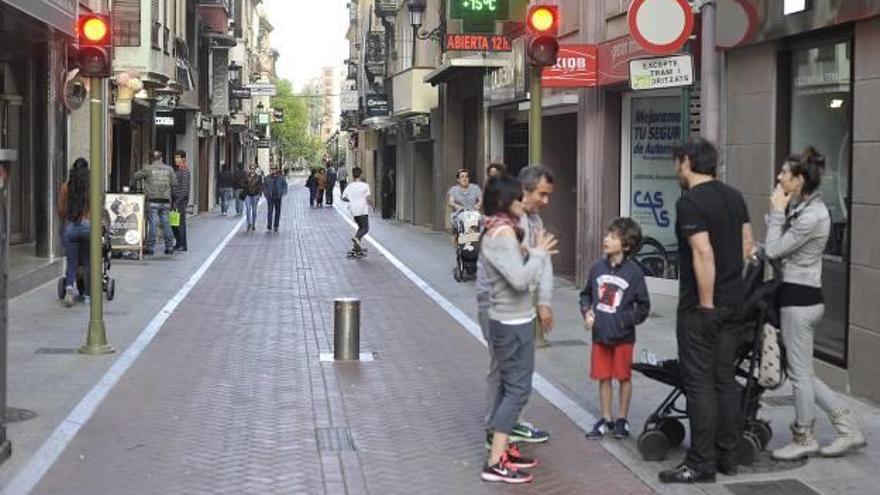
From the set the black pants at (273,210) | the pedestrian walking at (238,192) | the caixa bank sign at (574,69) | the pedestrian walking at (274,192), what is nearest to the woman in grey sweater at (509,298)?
the caixa bank sign at (574,69)

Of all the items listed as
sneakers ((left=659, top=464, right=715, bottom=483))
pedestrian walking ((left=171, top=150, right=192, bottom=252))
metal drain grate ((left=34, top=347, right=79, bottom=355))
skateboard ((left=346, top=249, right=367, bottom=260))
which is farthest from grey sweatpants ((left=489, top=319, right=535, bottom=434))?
pedestrian walking ((left=171, top=150, right=192, bottom=252))

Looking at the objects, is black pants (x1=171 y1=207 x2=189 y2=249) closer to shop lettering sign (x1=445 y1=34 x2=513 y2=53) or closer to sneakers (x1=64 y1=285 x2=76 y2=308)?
shop lettering sign (x1=445 y1=34 x2=513 y2=53)

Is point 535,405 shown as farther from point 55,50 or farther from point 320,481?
point 55,50

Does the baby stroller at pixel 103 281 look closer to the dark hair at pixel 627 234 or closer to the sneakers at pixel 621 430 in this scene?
the sneakers at pixel 621 430

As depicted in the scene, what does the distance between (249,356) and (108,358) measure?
1264 mm

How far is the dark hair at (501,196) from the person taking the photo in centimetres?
606

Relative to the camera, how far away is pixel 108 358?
32.2ft

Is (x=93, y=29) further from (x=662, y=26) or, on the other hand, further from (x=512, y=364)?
(x=512, y=364)

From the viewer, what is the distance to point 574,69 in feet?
46.7

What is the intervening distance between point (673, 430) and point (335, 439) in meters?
2.17

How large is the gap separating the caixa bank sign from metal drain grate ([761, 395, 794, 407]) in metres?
6.77

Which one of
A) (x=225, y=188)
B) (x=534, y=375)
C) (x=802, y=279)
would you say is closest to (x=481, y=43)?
(x=534, y=375)

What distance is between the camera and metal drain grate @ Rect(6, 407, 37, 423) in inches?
291

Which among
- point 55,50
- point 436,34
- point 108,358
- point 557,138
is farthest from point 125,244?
point 436,34
